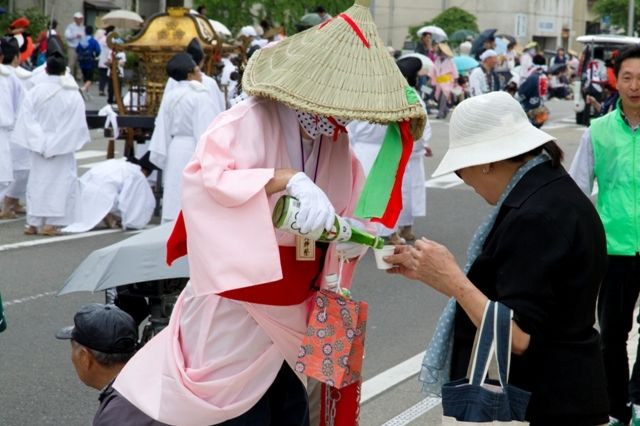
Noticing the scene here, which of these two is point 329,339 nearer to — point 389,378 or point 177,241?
point 177,241

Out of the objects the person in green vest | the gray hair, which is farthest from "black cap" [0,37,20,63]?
the gray hair

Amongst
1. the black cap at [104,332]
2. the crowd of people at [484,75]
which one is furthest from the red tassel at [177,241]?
the crowd of people at [484,75]

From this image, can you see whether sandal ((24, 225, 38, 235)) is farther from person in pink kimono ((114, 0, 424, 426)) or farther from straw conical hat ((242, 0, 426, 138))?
straw conical hat ((242, 0, 426, 138))

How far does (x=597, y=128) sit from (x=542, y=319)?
2632mm

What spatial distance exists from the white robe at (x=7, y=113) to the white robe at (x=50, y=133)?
2.28ft

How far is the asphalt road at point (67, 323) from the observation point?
20.2 ft

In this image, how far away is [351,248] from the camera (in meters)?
3.65

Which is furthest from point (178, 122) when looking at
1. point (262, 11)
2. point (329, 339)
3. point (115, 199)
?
point (262, 11)

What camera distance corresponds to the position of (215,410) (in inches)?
138

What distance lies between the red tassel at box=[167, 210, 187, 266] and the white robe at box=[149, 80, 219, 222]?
7.86m

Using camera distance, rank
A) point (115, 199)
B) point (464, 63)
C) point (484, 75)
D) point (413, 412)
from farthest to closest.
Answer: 1. point (464, 63)
2. point (484, 75)
3. point (115, 199)
4. point (413, 412)

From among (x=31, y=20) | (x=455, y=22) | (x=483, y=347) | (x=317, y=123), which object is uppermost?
(x=455, y=22)

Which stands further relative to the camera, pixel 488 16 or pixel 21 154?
pixel 488 16

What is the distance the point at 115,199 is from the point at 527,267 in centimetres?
936
